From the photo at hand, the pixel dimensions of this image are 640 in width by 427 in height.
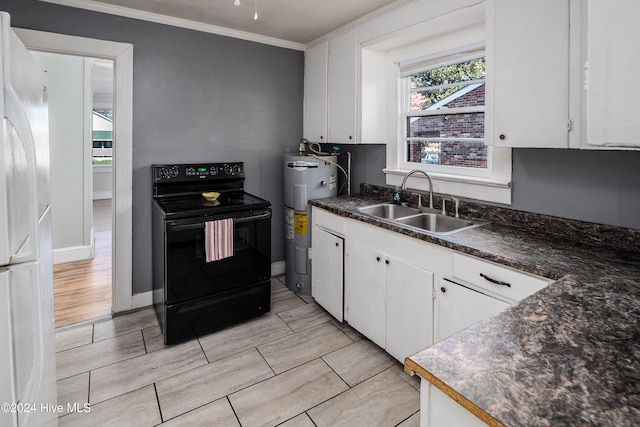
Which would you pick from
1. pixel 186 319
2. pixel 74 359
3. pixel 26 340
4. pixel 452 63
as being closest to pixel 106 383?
pixel 74 359

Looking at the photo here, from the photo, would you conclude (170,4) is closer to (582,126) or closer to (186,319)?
(186,319)

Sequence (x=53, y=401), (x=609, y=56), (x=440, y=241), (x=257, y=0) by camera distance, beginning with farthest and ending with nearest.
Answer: (x=257, y=0) < (x=440, y=241) < (x=53, y=401) < (x=609, y=56)

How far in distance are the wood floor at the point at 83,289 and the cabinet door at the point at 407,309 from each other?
7.35 feet

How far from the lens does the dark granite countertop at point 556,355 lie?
647 mm

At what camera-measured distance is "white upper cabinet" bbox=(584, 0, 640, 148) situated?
592mm

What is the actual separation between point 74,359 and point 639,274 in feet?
9.80

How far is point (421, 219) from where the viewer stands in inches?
101

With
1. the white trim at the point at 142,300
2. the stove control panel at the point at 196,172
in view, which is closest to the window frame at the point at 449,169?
the stove control panel at the point at 196,172

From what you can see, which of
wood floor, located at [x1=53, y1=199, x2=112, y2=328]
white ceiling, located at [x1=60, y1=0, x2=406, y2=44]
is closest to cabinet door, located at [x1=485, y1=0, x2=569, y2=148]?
white ceiling, located at [x1=60, y1=0, x2=406, y2=44]

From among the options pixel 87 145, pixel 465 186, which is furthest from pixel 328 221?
pixel 87 145

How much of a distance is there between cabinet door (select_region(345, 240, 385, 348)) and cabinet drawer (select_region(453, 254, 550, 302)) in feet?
1.96

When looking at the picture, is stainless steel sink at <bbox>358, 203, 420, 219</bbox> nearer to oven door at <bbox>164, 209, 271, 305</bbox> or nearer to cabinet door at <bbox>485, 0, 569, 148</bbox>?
oven door at <bbox>164, 209, 271, 305</bbox>

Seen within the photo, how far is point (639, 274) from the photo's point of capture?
1.37m

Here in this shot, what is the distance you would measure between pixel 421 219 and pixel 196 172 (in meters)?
1.83
